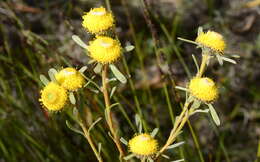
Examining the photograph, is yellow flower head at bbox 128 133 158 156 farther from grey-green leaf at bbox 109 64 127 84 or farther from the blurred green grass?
the blurred green grass

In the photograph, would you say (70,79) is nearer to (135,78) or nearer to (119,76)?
(119,76)

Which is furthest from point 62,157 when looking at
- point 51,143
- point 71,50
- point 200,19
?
point 200,19

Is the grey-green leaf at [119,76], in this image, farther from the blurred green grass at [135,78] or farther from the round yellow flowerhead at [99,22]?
the blurred green grass at [135,78]

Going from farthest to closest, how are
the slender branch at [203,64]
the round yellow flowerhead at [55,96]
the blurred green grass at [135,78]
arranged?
the blurred green grass at [135,78]
the slender branch at [203,64]
the round yellow flowerhead at [55,96]

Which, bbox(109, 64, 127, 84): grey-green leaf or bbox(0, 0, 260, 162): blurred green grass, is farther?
bbox(0, 0, 260, 162): blurred green grass

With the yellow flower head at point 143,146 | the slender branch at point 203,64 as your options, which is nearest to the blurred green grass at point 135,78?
the yellow flower head at point 143,146

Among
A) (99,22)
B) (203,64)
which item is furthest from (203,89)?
(99,22)

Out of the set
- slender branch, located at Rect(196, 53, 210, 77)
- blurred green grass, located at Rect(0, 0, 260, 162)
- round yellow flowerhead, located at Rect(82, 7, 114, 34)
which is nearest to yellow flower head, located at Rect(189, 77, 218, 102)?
slender branch, located at Rect(196, 53, 210, 77)
